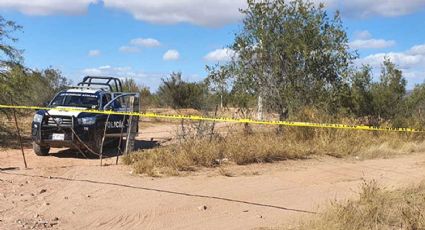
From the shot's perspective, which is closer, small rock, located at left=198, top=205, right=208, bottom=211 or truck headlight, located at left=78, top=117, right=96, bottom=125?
small rock, located at left=198, top=205, right=208, bottom=211

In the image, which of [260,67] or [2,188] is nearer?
[2,188]

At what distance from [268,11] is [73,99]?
712 centimetres

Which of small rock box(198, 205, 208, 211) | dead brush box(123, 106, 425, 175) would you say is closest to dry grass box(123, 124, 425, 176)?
dead brush box(123, 106, 425, 175)

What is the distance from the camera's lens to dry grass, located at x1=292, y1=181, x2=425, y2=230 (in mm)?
6602

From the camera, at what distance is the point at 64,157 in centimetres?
1447

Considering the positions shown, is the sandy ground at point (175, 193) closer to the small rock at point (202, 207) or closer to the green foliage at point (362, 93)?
the small rock at point (202, 207)

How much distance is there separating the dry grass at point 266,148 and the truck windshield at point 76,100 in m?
3.11

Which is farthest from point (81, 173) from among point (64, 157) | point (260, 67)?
point (260, 67)

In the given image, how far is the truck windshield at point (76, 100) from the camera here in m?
15.2

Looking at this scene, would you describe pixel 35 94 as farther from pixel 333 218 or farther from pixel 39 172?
pixel 333 218

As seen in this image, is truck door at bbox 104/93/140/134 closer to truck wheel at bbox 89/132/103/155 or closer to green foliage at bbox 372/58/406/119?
truck wheel at bbox 89/132/103/155

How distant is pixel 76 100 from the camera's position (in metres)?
15.3

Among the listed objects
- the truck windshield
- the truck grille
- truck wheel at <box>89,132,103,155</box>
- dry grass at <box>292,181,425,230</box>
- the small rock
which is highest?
the truck windshield

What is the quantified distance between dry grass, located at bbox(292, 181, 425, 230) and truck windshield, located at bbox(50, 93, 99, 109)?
365 inches
